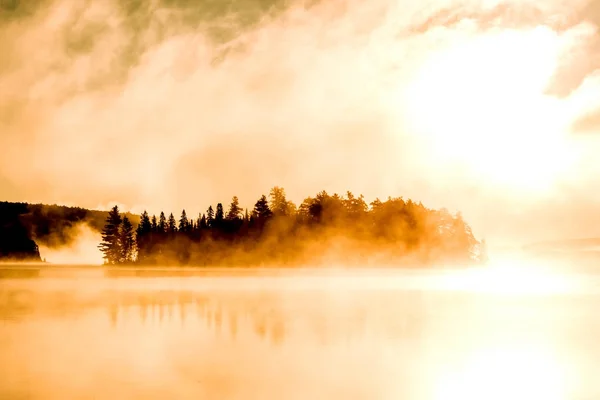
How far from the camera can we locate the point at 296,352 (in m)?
18.4

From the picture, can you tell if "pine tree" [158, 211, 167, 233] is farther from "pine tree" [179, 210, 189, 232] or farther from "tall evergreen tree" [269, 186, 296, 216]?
"tall evergreen tree" [269, 186, 296, 216]

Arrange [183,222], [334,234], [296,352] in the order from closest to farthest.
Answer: [296,352], [334,234], [183,222]

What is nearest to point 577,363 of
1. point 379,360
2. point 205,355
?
point 379,360

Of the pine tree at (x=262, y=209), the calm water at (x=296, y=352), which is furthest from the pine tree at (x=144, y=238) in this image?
the calm water at (x=296, y=352)

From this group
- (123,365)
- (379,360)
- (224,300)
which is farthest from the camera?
(224,300)

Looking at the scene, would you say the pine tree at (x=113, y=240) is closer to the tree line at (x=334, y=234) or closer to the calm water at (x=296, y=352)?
the tree line at (x=334, y=234)

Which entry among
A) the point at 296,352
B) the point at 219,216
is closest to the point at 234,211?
the point at 219,216

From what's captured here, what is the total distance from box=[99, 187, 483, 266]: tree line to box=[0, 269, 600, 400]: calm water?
85.1 metres

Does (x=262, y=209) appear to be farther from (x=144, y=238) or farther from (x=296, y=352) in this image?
(x=296, y=352)

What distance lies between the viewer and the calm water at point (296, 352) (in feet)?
45.2

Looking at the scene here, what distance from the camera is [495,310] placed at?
32000mm

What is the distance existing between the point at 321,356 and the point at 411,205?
4359 inches

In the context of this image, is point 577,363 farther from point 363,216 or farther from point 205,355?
point 363,216

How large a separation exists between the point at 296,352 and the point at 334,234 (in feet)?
325
